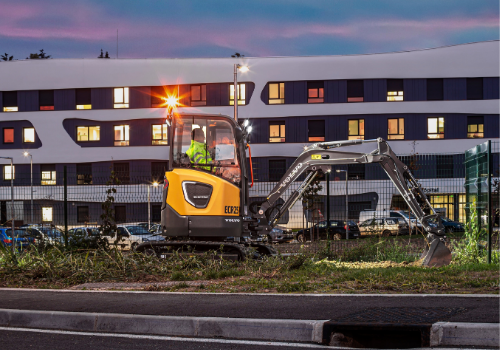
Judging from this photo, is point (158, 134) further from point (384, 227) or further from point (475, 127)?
point (384, 227)

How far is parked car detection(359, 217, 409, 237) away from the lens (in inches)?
639

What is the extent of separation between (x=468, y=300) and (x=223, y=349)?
3476mm

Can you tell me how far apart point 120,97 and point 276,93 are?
14.0 meters

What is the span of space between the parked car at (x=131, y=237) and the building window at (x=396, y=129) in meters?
35.7

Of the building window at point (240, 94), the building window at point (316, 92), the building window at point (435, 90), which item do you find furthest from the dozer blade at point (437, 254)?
the building window at point (435, 90)

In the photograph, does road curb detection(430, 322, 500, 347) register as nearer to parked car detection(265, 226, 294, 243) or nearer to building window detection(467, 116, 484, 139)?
parked car detection(265, 226, 294, 243)

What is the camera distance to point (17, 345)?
664 cm

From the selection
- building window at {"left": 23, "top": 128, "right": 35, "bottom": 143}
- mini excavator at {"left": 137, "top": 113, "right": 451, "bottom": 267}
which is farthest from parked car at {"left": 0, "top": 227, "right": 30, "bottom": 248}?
building window at {"left": 23, "top": 128, "right": 35, "bottom": 143}

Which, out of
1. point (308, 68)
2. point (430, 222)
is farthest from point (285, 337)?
point (308, 68)

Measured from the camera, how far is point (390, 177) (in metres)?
14.0

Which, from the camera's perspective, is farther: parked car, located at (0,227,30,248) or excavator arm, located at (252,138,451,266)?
parked car, located at (0,227,30,248)

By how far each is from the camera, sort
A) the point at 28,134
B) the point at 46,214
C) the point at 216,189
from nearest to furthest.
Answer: the point at 216,189 < the point at 46,214 < the point at 28,134

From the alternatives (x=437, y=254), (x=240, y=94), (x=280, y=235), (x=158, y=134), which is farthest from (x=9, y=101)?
(x=437, y=254)

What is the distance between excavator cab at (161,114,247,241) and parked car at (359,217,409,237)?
5.06 metres
